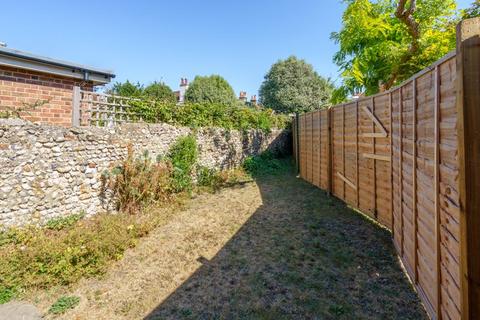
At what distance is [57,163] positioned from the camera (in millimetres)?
5215

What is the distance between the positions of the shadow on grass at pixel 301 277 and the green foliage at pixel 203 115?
443 centimetres

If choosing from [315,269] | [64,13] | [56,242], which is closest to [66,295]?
[56,242]

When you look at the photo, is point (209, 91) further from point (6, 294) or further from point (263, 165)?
point (6, 294)

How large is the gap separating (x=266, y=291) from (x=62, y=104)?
6683mm

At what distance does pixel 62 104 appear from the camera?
6.43 metres

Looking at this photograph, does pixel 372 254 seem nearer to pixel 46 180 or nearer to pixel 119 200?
pixel 119 200

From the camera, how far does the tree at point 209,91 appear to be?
2541 cm

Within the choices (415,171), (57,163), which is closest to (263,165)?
Result: (57,163)

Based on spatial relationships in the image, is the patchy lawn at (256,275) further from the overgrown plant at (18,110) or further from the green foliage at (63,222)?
the overgrown plant at (18,110)

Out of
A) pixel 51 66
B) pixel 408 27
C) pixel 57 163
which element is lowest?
pixel 57 163

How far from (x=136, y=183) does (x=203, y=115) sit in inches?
155

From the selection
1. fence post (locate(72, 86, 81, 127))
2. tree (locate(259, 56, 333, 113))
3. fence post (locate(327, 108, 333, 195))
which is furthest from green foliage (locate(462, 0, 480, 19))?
tree (locate(259, 56, 333, 113))

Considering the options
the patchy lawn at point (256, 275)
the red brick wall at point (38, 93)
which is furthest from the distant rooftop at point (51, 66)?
the patchy lawn at point (256, 275)

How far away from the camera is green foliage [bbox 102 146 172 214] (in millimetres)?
6051
